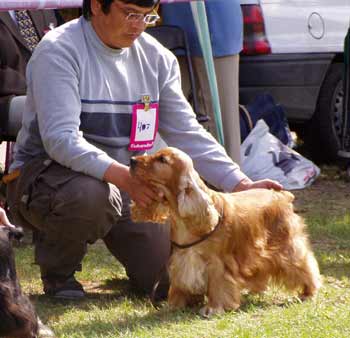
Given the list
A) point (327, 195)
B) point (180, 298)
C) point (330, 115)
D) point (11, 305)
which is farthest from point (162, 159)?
point (330, 115)

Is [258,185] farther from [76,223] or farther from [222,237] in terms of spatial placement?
[76,223]

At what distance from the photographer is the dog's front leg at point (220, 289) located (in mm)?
4316

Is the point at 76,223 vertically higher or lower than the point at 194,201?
lower

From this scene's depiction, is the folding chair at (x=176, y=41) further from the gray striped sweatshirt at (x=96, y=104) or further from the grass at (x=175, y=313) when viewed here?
the gray striped sweatshirt at (x=96, y=104)

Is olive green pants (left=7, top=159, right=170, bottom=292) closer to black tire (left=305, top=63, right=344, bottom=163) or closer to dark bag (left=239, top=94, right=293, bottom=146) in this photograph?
dark bag (left=239, top=94, right=293, bottom=146)

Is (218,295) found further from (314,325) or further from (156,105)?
(156,105)

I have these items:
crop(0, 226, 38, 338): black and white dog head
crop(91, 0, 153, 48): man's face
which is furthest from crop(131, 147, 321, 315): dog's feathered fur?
crop(0, 226, 38, 338): black and white dog head

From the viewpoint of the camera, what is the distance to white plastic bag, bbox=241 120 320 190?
25.3 ft

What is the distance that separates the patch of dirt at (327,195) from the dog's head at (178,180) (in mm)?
2827

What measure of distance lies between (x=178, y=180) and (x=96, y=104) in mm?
587

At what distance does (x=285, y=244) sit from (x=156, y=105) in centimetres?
81

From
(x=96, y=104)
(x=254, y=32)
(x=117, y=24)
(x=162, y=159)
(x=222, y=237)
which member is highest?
(x=117, y=24)

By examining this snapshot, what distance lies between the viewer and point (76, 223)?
4.49 meters

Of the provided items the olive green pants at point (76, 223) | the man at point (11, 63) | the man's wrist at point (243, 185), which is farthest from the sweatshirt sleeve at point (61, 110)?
the man at point (11, 63)
